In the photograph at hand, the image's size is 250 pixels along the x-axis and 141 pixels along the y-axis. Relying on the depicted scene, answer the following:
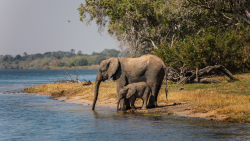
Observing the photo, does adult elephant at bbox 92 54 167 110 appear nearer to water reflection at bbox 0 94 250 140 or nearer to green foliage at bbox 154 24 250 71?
water reflection at bbox 0 94 250 140

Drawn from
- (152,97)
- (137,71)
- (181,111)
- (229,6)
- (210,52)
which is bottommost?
(181,111)

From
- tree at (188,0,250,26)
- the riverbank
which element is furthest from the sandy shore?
tree at (188,0,250,26)

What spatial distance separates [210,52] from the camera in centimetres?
2664

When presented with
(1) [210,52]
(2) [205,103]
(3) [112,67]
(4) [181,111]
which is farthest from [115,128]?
(1) [210,52]

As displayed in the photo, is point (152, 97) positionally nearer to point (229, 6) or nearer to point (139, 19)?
point (229, 6)

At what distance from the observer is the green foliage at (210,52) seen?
26.2 meters

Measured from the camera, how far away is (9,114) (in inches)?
647

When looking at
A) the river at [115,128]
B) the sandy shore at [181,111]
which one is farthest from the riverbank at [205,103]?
the river at [115,128]

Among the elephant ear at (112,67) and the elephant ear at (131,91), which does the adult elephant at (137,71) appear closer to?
the elephant ear at (112,67)

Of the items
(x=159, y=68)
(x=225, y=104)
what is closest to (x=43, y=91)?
(x=159, y=68)

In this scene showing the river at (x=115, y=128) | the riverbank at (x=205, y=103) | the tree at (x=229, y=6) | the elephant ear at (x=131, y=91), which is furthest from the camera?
the tree at (x=229, y=6)

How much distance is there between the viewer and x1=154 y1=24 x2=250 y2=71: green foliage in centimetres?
2619

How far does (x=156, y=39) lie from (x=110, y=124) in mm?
22735

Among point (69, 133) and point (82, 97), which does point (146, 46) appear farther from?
point (69, 133)
